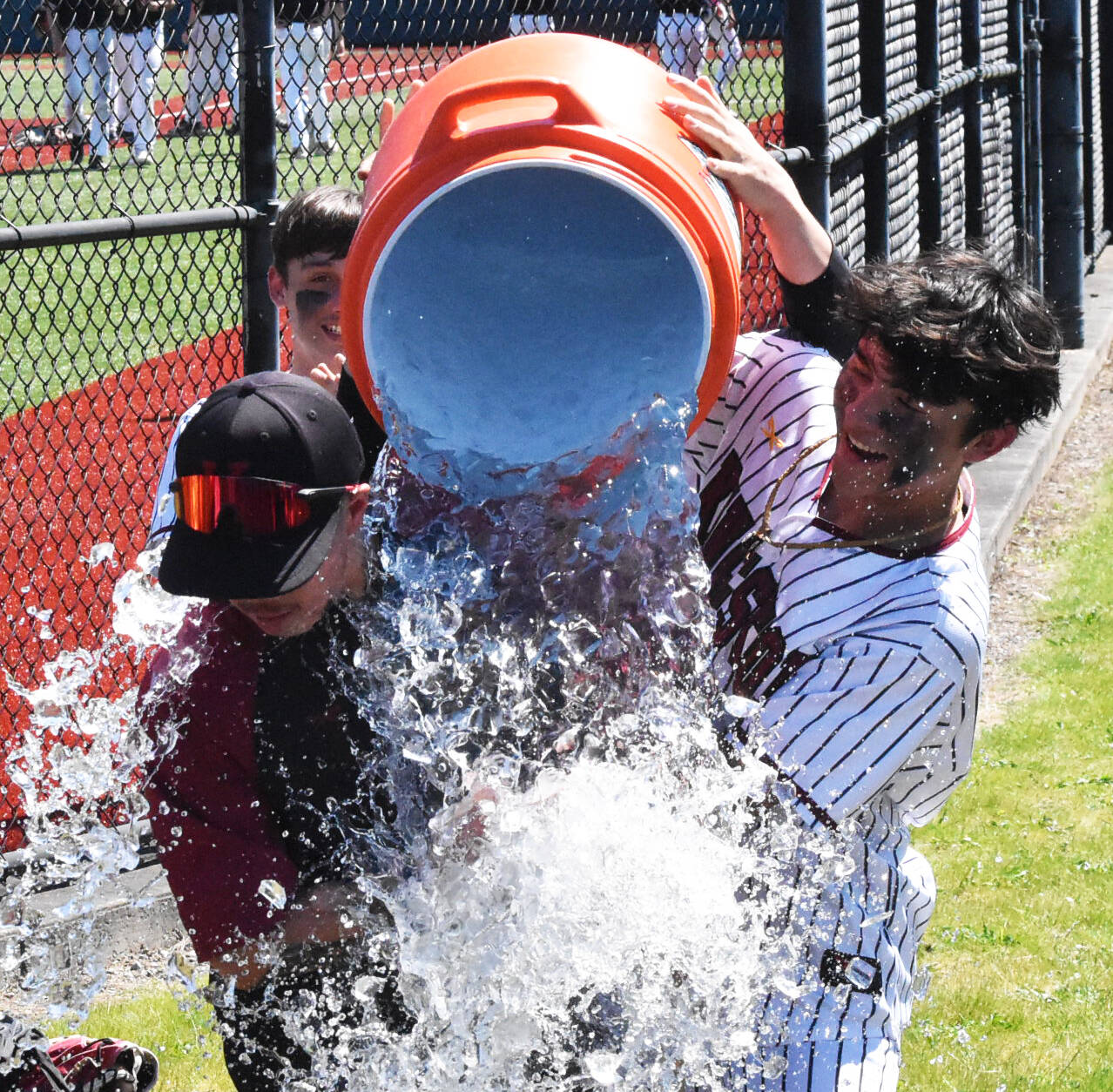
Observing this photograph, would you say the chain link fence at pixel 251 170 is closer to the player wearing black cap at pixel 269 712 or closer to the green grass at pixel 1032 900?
the player wearing black cap at pixel 269 712

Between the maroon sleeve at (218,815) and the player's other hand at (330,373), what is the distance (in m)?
0.79

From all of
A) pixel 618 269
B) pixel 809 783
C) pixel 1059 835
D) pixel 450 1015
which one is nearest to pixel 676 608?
pixel 809 783

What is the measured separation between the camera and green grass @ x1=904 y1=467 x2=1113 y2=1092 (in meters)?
3.73

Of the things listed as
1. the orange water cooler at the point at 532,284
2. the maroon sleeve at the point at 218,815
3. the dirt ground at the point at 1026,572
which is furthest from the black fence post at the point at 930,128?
the maroon sleeve at the point at 218,815

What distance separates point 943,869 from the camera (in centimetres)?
462

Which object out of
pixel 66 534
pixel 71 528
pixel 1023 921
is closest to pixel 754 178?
pixel 1023 921

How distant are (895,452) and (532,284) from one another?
58cm

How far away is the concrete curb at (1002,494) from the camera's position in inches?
162

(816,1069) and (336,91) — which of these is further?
(336,91)

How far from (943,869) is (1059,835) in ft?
1.43

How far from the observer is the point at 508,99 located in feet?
6.95

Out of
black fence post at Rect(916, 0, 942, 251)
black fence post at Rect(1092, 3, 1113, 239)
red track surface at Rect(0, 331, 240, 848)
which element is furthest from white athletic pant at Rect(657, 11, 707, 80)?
black fence post at Rect(1092, 3, 1113, 239)

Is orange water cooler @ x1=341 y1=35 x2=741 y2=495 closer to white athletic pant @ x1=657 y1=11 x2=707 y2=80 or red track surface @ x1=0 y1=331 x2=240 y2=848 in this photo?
red track surface @ x1=0 y1=331 x2=240 y2=848

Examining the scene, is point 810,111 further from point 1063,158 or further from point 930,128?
point 1063,158
